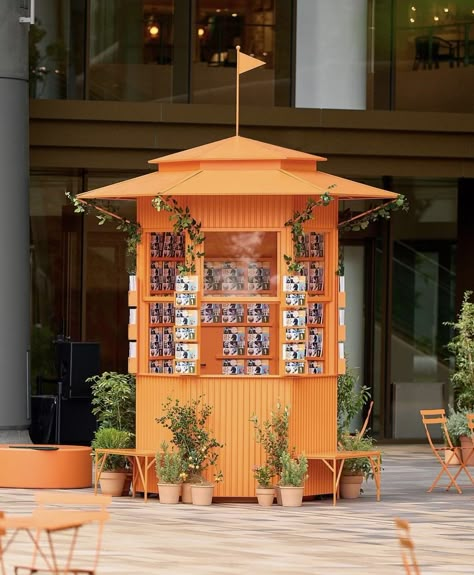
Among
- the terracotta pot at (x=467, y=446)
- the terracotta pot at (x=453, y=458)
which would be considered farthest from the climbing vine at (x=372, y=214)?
the terracotta pot at (x=467, y=446)

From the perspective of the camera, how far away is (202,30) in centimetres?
2039

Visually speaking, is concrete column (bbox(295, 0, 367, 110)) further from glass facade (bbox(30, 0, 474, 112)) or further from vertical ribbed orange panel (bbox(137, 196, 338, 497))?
vertical ribbed orange panel (bbox(137, 196, 338, 497))

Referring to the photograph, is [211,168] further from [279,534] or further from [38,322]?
[38,322]

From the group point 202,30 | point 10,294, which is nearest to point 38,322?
point 10,294

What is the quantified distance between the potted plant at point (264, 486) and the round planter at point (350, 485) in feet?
3.42

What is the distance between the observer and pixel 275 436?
14164 millimetres

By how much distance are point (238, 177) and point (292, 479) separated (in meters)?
2.73

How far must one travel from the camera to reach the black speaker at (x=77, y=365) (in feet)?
61.8

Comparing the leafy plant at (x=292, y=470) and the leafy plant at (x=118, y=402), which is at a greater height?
the leafy plant at (x=118, y=402)

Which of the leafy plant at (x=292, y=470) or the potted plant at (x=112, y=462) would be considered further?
A: the potted plant at (x=112, y=462)

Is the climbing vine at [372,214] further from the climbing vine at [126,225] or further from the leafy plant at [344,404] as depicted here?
the climbing vine at [126,225]

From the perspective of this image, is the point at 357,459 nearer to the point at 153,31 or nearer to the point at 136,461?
the point at 136,461

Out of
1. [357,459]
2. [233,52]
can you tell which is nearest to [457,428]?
[357,459]

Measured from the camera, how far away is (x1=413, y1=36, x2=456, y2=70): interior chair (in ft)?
67.7
